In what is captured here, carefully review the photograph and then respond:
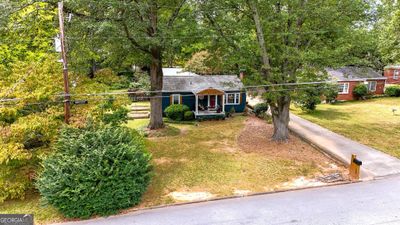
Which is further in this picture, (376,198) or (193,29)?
(193,29)

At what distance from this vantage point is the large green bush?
30.4ft

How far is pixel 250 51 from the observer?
1584 centimetres

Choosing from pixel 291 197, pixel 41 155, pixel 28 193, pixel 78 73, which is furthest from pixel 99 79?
pixel 291 197

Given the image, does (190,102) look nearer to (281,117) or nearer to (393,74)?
(281,117)

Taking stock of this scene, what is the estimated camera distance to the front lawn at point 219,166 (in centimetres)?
1098

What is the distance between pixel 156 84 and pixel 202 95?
5254 millimetres

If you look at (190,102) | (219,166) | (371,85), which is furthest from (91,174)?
(371,85)

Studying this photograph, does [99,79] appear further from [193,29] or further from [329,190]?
[329,190]

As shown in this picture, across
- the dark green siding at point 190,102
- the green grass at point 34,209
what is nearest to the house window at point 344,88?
the dark green siding at point 190,102

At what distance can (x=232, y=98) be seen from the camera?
81.4 ft

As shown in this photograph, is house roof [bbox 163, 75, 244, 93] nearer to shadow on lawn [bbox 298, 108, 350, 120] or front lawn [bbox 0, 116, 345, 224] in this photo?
front lawn [bbox 0, 116, 345, 224]

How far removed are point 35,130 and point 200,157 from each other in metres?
7.74

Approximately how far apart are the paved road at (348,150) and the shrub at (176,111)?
27.2 ft

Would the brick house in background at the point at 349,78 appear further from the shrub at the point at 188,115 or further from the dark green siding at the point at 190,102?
the shrub at the point at 188,115
